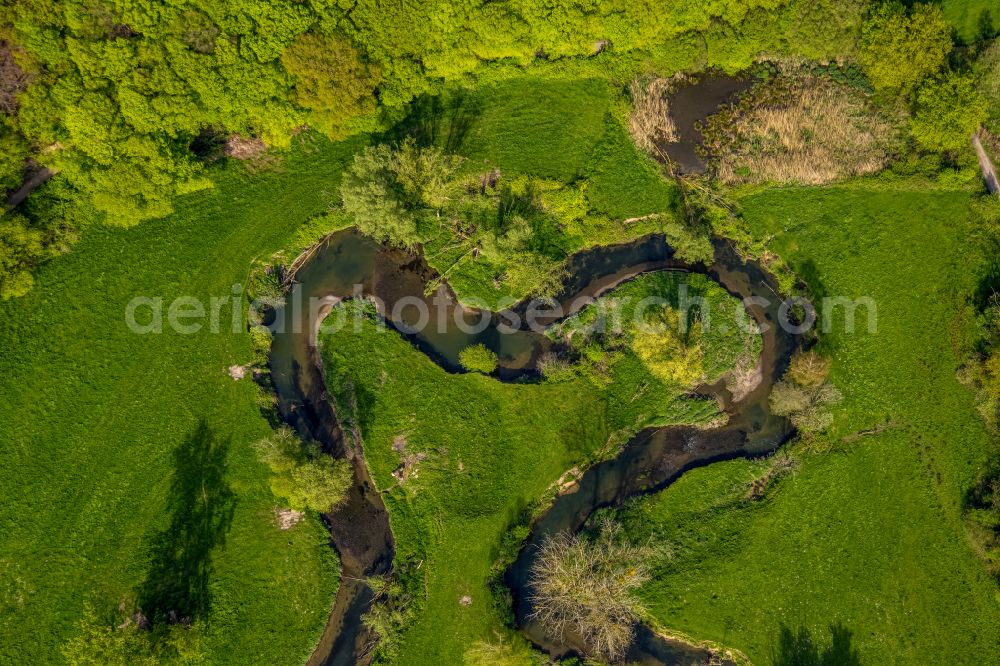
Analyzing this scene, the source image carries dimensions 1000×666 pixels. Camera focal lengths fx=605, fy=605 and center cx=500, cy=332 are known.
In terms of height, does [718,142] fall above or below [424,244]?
above

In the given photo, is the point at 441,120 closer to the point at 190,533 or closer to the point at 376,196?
the point at 376,196

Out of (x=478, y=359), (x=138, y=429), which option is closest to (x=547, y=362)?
(x=478, y=359)

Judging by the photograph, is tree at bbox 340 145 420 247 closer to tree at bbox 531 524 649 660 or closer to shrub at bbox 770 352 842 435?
tree at bbox 531 524 649 660

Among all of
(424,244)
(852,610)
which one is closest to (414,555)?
(424,244)

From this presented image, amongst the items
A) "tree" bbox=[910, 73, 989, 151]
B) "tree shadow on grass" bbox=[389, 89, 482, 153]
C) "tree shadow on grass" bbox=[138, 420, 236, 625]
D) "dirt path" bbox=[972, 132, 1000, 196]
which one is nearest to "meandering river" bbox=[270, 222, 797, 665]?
"tree shadow on grass" bbox=[138, 420, 236, 625]

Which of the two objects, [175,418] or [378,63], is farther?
[175,418]

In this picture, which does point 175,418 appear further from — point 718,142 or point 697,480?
point 718,142
